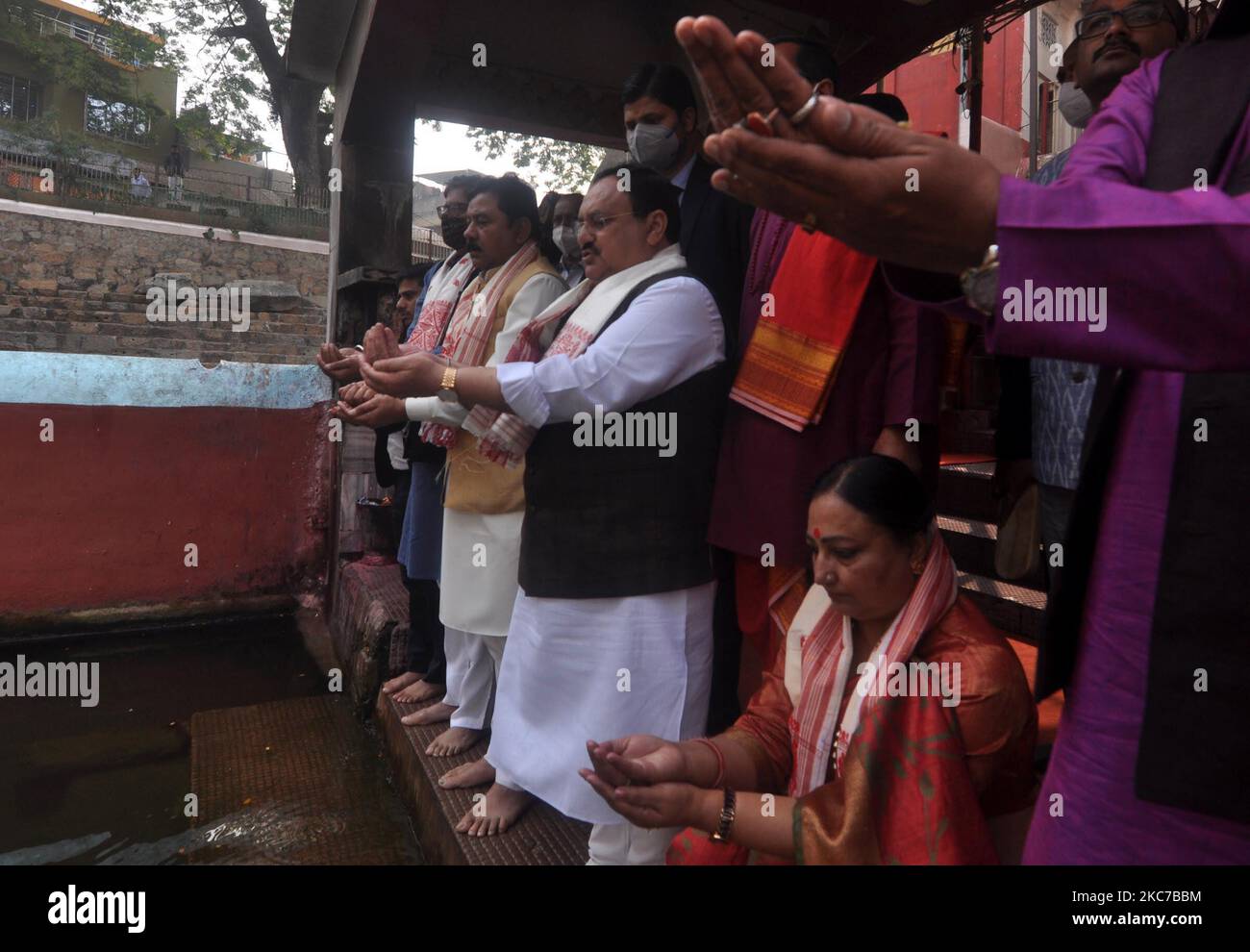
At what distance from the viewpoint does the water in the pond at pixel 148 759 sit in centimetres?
292

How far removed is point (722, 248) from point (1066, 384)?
0.91m

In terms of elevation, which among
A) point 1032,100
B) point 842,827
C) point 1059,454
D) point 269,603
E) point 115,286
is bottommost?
point 269,603

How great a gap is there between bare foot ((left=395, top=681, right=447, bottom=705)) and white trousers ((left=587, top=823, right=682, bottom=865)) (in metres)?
1.56

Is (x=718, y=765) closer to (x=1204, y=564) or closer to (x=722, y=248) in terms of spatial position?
(x=1204, y=564)

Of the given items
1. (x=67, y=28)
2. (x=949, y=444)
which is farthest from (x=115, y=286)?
(x=949, y=444)

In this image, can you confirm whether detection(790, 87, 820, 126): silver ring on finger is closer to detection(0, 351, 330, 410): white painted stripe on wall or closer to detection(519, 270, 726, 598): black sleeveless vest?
detection(519, 270, 726, 598): black sleeveless vest

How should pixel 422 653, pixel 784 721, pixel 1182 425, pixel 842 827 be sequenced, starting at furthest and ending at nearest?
1. pixel 422 653
2. pixel 784 721
3. pixel 842 827
4. pixel 1182 425

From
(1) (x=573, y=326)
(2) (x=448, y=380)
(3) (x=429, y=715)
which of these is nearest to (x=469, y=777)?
(3) (x=429, y=715)

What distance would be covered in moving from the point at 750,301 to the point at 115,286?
1667cm

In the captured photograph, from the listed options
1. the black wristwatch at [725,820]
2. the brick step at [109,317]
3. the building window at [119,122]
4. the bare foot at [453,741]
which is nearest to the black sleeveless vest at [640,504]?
the black wristwatch at [725,820]

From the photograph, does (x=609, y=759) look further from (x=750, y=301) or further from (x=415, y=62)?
(x=415, y=62)

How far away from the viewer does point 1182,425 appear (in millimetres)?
887

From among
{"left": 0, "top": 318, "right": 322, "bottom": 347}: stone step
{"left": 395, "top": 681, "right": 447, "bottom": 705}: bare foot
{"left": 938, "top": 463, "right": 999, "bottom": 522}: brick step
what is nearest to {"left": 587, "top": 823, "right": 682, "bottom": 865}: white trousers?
{"left": 395, "top": 681, "right": 447, "bottom": 705}: bare foot

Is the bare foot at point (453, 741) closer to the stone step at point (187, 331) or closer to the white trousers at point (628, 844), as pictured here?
the white trousers at point (628, 844)
